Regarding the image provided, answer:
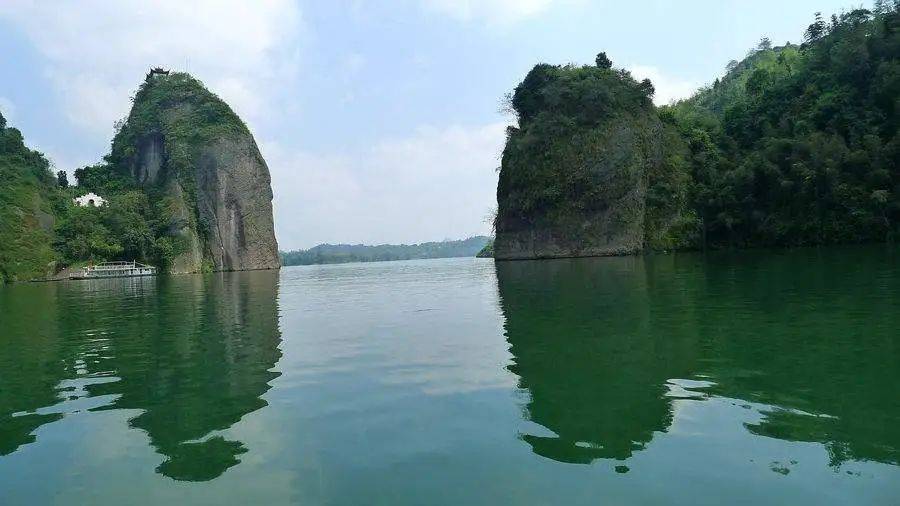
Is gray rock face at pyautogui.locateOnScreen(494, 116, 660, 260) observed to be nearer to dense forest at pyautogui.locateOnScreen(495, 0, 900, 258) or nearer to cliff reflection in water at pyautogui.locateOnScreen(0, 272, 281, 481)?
dense forest at pyautogui.locateOnScreen(495, 0, 900, 258)

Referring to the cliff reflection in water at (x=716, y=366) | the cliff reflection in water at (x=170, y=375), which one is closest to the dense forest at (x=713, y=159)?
the cliff reflection in water at (x=716, y=366)

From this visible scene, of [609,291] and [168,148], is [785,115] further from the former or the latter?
[168,148]

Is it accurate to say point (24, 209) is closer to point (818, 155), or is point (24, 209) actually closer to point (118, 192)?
point (118, 192)

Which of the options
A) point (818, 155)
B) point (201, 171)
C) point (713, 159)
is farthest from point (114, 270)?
point (818, 155)

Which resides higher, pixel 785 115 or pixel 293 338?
pixel 785 115

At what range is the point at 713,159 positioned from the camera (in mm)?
61656

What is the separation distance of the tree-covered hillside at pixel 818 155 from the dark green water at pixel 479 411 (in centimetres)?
3856

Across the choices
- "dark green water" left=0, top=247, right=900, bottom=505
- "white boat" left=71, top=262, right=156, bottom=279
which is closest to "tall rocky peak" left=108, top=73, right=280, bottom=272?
"white boat" left=71, top=262, right=156, bottom=279

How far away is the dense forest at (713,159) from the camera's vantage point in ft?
147

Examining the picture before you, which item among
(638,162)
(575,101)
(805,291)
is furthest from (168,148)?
(805,291)

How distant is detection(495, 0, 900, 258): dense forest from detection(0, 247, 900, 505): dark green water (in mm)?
39563

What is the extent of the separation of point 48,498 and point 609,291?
1608 centimetres

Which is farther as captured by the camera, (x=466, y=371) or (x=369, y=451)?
(x=466, y=371)

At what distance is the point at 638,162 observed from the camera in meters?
59.9
